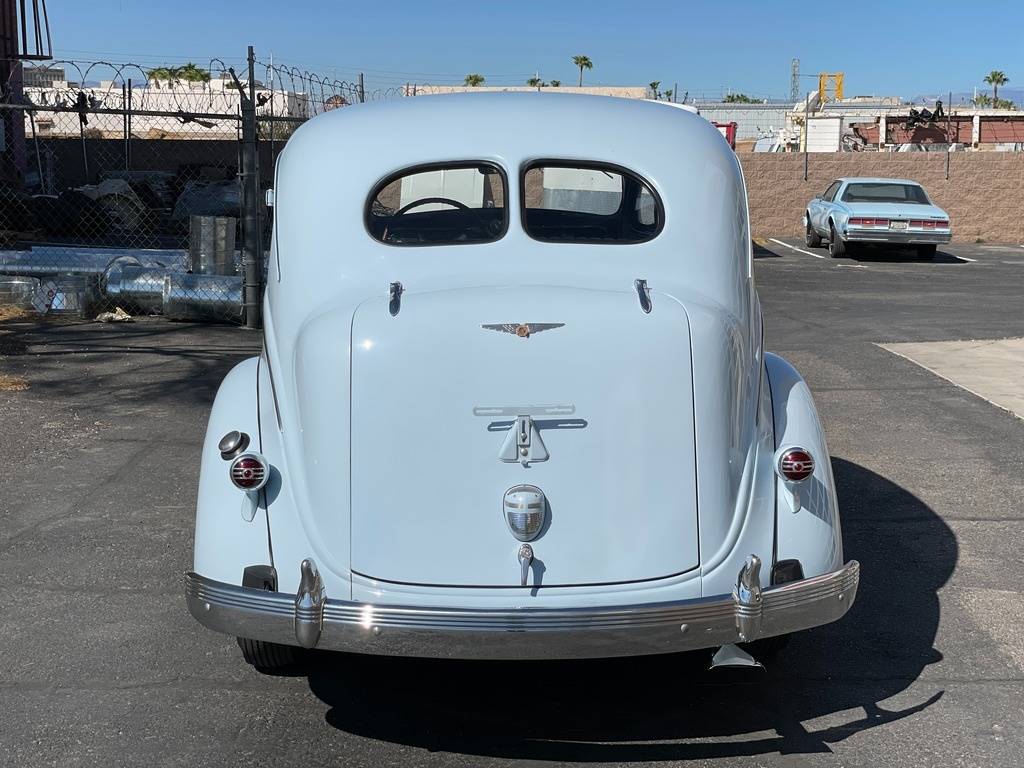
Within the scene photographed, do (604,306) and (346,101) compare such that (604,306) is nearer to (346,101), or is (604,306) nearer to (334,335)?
(334,335)

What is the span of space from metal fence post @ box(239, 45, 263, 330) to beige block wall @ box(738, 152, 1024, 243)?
688 inches

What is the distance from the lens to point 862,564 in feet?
17.8

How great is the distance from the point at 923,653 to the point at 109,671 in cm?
299

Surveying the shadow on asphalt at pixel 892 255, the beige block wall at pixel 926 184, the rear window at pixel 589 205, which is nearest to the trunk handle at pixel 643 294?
the rear window at pixel 589 205

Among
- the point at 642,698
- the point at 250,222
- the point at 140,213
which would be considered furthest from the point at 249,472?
the point at 140,213

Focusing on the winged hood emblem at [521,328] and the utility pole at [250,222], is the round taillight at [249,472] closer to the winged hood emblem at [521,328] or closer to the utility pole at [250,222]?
the winged hood emblem at [521,328]

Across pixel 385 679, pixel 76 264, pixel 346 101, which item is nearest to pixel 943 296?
pixel 346 101

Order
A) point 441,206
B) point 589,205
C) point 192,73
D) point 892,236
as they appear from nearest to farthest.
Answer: point 589,205, point 441,206, point 892,236, point 192,73

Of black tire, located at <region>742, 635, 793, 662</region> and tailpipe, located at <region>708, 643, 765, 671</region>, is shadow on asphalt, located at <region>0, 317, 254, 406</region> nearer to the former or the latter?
black tire, located at <region>742, 635, 793, 662</region>

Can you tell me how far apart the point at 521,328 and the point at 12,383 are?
6.30 m

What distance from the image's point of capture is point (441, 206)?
17.6 ft

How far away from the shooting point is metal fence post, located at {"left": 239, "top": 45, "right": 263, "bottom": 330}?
10.9 m

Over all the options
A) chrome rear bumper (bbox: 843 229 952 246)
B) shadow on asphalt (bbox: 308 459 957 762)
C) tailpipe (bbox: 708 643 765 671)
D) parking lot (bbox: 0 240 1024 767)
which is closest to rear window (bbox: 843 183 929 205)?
chrome rear bumper (bbox: 843 229 952 246)

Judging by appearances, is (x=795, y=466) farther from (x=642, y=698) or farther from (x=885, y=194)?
(x=885, y=194)
